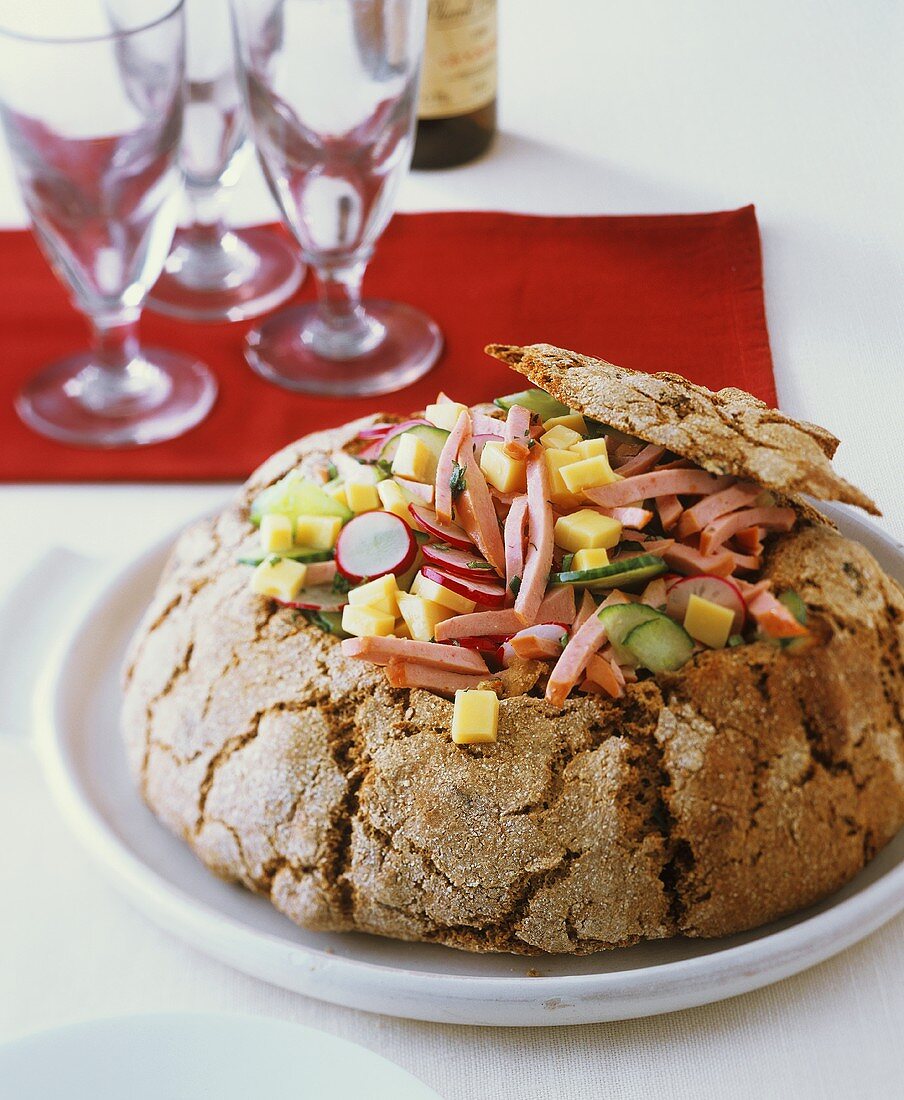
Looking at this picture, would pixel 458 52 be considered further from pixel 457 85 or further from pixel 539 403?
pixel 539 403

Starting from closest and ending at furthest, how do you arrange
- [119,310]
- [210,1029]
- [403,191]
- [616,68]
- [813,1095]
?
[210,1029] → [813,1095] → [119,310] → [403,191] → [616,68]

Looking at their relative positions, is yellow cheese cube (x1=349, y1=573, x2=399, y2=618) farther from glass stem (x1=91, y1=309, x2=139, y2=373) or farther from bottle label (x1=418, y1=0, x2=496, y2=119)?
bottle label (x1=418, y1=0, x2=496, y2=119)

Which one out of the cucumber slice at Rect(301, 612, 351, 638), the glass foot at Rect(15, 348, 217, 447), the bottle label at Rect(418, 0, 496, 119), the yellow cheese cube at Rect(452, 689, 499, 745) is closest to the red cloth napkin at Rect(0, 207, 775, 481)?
the glass foot at Rect(15, 348, 217, 447)

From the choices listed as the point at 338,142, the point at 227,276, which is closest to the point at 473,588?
the point at 338,142

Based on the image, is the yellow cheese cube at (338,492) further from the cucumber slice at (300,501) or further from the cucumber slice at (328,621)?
the cucumber slice at (328,621)

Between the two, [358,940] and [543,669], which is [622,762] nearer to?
[543,669]

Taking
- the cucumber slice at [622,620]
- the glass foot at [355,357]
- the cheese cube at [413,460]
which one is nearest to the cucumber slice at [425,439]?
the cheese cube at [413,460]

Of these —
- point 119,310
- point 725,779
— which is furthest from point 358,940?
point 119,310
